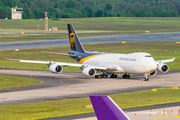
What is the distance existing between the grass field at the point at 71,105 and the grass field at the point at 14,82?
15694 mm

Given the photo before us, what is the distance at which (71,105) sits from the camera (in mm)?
39156

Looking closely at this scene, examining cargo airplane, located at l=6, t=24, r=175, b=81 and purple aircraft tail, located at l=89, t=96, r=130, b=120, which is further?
cargo airplane, located at l=6, t=24, r=175, b=81

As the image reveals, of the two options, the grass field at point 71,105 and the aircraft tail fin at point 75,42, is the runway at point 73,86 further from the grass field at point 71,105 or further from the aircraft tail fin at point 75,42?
the aircraft tail fin at point 75,42

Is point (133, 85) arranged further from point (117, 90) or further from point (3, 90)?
point (3, 90)

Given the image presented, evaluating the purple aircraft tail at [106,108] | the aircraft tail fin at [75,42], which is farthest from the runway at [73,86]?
the purple aircraft tail at [106,108]

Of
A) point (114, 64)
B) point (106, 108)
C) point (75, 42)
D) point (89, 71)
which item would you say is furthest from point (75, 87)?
point (106, 108)

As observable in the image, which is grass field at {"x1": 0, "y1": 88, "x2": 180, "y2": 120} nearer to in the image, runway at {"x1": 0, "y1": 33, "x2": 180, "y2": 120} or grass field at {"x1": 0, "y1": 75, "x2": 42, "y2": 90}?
runway at {"x1": 0, "y1": 33, "x2": 180, "y2": 120}

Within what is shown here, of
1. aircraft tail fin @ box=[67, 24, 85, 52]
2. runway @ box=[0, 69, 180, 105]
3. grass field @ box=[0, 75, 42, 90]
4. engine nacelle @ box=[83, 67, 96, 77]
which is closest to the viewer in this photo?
runway @ box=[0, 69, 180, 105]

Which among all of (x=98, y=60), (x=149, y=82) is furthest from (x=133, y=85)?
(x=98, y=60)

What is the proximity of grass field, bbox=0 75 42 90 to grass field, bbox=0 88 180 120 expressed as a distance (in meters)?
15.7

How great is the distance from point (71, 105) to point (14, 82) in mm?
22228

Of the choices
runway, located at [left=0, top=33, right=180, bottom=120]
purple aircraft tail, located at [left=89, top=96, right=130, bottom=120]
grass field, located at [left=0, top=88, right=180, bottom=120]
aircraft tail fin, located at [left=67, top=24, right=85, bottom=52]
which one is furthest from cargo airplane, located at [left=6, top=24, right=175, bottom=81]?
purple aircraft tail, located at [left=89, top=96, right=130, bottom=120]

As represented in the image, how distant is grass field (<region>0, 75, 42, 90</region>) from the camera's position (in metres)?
55.4

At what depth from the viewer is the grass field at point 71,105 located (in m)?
34.0
